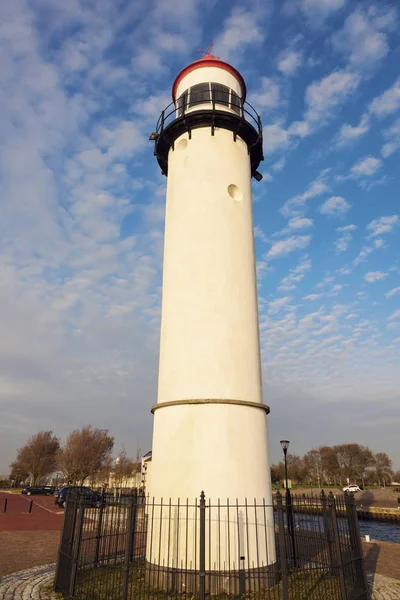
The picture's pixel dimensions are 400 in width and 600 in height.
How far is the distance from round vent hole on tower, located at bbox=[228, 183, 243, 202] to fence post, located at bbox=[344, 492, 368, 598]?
28.9ft

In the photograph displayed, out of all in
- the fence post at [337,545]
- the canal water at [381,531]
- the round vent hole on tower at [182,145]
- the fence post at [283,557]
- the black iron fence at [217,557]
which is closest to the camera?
the fence post at [283,557]

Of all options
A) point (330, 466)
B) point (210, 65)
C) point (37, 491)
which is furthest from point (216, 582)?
point (330, 466)

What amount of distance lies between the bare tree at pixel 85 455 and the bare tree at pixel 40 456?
1354cm

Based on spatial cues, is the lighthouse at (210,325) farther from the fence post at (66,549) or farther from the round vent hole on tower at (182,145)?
the fence post at (66,549)

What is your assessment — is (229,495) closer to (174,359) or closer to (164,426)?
(164,426)

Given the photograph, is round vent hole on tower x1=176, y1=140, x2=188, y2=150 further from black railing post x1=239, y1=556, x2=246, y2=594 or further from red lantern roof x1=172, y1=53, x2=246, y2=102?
black railing post x1=239, y1=556, x2=246, y2=594

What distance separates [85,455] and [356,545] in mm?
54917

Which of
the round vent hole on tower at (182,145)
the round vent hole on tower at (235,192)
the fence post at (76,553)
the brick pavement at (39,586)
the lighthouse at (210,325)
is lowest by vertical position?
the brick pavement at (39,586)

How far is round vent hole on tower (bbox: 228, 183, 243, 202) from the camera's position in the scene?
13115 millimetres

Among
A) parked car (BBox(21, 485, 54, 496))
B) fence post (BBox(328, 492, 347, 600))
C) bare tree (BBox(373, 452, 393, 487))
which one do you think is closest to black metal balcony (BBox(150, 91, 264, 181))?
fence post (BBox(328, 492, 347, 600))

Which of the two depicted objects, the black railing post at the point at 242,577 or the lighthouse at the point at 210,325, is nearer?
the black railing post at the point at 242,577

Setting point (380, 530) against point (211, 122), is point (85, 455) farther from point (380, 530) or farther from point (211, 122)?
point (211, 122)

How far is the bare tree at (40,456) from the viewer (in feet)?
239

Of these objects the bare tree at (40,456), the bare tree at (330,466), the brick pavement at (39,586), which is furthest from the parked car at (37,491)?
the bare tree at (330,466)
